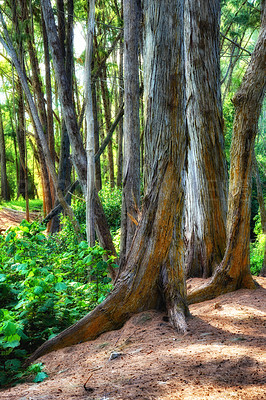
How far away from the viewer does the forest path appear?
17042mm

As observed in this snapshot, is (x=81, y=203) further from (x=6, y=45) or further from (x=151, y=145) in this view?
(x=151, y=145)

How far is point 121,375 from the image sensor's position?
251cm

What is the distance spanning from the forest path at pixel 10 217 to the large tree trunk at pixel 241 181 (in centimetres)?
→ 1293

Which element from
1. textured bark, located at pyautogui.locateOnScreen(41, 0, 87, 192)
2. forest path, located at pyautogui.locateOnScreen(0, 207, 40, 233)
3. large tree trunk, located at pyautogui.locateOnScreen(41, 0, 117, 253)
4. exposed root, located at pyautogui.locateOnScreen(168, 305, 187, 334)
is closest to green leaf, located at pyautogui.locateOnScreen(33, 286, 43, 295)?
exposed root, located at pyautogui.locateOnScreen(168, 305, 187, 334)

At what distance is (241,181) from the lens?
468 centimetres

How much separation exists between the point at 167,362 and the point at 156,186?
1767 mm

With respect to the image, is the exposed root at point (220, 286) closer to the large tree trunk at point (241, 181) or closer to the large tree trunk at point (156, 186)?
the large tree trunk at point (241, 181)

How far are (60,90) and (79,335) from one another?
514 cm

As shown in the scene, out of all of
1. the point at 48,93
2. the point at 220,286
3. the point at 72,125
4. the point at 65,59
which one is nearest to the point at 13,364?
the point at 220,286

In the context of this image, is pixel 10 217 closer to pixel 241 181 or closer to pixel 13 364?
pixel 241 181

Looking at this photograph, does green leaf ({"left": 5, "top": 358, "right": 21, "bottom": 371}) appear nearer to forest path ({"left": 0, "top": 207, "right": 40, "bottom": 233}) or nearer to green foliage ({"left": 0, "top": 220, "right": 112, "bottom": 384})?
green foliage ({"left": 0, "top": 220, "right": 112, "bottom": 384})

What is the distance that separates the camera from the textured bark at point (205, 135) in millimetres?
5938

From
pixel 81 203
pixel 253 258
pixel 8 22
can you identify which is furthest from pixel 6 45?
pixel 8 22

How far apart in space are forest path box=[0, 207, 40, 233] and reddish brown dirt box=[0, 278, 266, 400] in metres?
13.5
